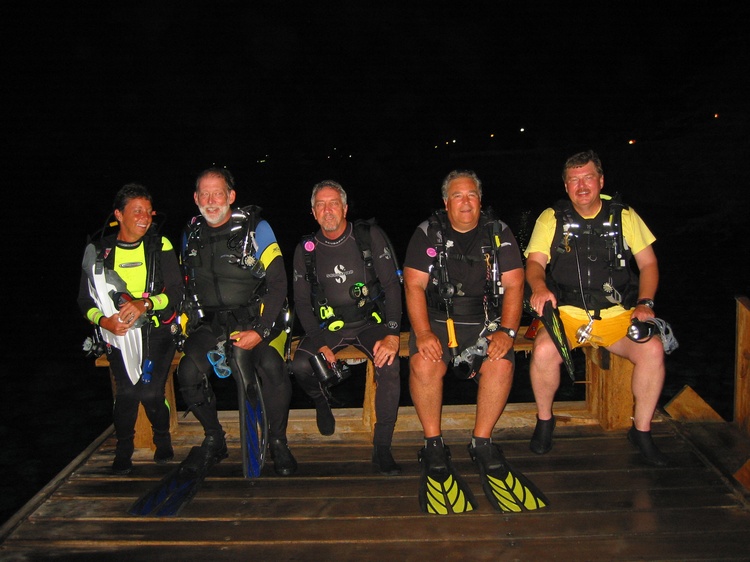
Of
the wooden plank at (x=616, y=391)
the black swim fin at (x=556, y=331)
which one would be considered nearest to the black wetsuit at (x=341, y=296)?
the black swim fin at (x=556, y=331)

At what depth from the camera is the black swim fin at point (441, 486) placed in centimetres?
382

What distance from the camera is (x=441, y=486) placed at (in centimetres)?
401

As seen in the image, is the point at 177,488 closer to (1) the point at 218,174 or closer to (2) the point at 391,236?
(1) the point at 218,174

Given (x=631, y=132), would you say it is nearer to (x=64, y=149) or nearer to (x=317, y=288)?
(x=64, y=149)

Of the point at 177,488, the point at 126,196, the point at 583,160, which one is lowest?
the point at 177,488

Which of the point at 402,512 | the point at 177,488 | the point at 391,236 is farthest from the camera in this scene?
the point at 391,236

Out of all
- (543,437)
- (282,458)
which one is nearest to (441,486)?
(543,437)

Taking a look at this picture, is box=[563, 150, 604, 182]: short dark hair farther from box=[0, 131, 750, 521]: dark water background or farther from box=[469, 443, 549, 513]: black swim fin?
box=[0, 131, 750, 521]: dark water background

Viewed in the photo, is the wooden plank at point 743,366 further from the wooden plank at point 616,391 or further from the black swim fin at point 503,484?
Answer: the black swim fin at point 503,484

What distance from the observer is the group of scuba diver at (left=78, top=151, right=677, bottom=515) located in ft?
14.4

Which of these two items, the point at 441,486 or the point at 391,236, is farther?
the point at 391,236

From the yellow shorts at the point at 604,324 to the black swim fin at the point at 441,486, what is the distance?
57.2 inches

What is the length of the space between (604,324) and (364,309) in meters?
1.95

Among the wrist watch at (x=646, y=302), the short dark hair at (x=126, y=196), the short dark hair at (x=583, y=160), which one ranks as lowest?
the wrist watch at (x=646, y=302)
